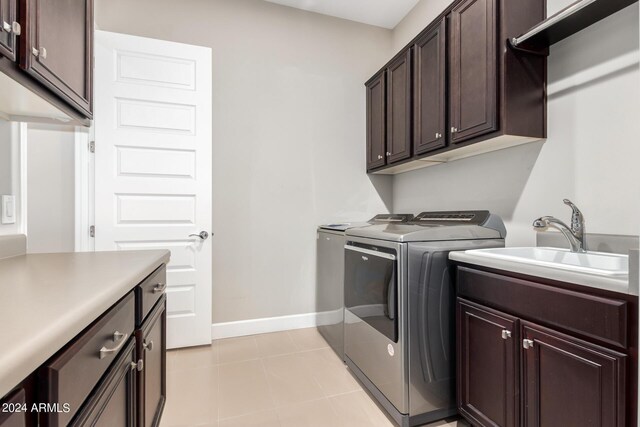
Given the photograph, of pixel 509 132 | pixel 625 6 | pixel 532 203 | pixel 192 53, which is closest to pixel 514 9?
pixel 625 6

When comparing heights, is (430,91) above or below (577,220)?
above

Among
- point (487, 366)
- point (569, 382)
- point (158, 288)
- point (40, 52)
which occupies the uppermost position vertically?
point (40, 52)

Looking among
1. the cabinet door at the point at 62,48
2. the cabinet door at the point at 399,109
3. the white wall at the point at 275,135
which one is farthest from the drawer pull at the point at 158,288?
the cabinet door at the point at 399,109

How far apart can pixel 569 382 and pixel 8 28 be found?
2094mm

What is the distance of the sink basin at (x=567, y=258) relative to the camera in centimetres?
117

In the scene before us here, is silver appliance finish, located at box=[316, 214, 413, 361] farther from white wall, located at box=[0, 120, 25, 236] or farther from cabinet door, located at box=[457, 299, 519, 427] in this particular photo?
white wall, located at box=[0, 120, 25, 236]

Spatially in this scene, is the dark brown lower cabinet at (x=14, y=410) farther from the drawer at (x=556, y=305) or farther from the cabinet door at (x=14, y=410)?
the drawer at (x=556, y=305)

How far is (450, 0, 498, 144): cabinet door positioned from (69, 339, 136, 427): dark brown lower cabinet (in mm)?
1971

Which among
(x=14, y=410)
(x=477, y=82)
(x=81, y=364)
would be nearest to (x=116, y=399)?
(x=81, y=364)

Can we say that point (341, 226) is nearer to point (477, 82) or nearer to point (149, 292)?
point (477, 82)

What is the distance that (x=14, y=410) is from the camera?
467 mm

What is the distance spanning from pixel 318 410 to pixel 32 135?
275 centimetres

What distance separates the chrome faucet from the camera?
4.93ft

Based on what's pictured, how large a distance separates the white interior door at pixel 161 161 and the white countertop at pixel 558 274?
200 cm
